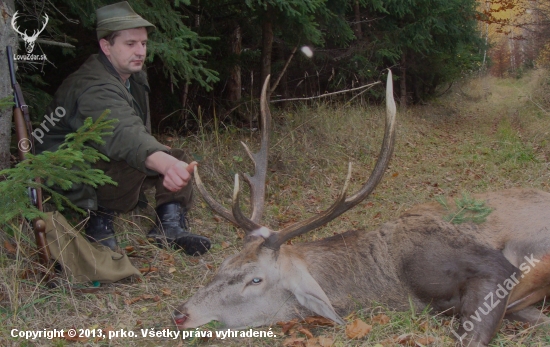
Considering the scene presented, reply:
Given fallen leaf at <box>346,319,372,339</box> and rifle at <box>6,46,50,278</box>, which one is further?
rifle at <box>6,46,50,278</box>

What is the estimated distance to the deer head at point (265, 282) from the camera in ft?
11.0

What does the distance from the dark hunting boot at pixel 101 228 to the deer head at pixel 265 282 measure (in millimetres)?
1277

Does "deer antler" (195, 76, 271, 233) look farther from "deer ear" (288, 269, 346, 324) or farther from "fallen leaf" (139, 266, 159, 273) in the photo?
"fallen leaf" (139, 266, 159, 273)

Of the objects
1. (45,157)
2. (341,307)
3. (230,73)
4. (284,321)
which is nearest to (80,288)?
(45,157)

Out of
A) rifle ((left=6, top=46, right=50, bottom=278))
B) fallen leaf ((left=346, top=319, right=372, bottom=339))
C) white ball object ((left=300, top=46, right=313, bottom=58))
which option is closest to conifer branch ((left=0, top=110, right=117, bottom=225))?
rifle ((left=6, top=46, right=50, bottom=278))

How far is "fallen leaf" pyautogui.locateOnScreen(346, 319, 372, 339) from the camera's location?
321 centimetres

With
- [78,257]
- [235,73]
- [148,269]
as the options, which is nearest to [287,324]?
[148,269]

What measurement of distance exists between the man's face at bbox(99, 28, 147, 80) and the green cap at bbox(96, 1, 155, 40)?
10cm

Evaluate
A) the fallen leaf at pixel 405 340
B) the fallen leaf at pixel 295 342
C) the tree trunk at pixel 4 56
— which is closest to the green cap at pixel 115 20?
the tree trunk at pixel 4 56

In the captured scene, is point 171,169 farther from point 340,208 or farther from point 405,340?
point 405,340

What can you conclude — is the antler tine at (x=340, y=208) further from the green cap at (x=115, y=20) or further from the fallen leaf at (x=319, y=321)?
the green cap at (x=115, y=20)

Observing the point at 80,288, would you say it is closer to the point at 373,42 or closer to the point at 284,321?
the point at 284,321

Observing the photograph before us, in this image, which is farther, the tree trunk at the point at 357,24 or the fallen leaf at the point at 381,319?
the tree trunk at the point at 357,24

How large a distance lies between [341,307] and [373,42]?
9810 millimetres
